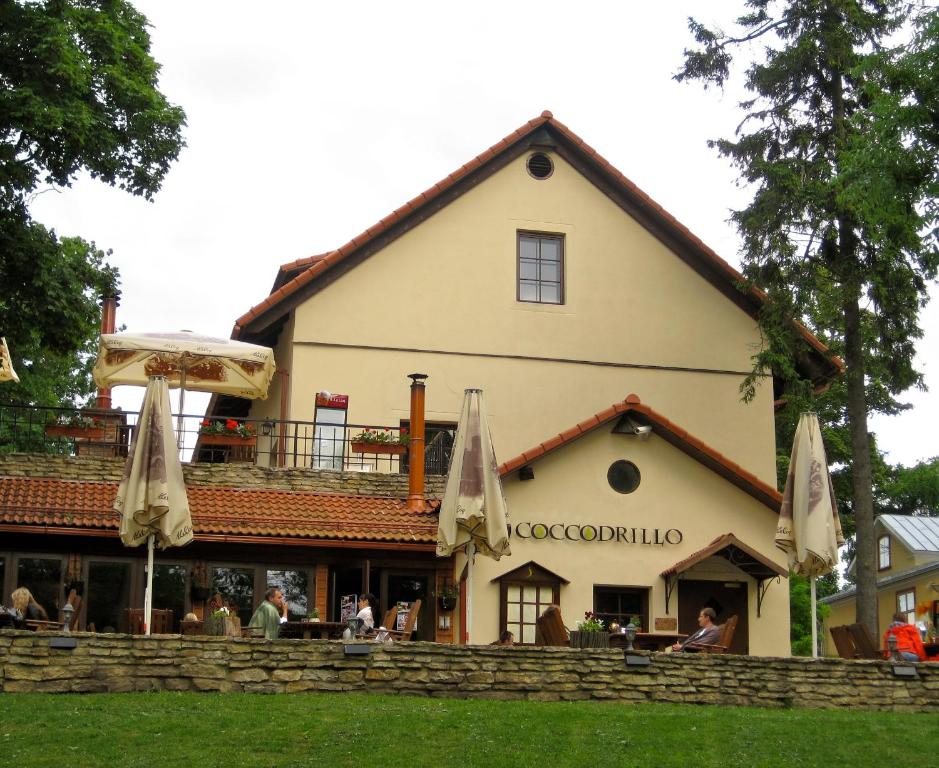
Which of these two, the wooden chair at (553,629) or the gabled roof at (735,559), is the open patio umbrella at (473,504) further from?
the gabled roof at (735,559)

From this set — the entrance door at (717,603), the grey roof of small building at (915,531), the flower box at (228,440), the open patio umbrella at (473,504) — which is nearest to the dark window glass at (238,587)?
the flower box at (228,440)

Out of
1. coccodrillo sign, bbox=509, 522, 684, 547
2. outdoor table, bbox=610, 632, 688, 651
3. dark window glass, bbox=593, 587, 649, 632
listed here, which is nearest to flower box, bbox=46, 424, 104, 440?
coccodrillo sign, bbox=509, 522, 684, 547

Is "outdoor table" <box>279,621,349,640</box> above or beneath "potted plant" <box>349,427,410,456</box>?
beneath

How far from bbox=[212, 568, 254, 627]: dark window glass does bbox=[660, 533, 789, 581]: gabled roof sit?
6.54 m

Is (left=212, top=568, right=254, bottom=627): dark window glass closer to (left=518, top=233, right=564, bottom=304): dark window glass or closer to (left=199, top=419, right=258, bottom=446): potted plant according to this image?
(left=199, top=419, right=258, bottom=446): potted plant

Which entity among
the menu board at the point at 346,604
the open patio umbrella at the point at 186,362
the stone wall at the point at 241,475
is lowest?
the menu board at the point at 346,604

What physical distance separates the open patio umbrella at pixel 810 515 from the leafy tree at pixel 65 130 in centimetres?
1251

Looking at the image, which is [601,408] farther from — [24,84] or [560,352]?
[24,84]

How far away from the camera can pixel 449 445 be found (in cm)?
2516

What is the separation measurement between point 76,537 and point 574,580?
25.0 feet

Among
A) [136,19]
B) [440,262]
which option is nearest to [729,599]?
[440,262]

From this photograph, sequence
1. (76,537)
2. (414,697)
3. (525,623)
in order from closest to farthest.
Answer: (414,697)
(76,537)
(525,623)

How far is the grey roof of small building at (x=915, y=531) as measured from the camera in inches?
1773

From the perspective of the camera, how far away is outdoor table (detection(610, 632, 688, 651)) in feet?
62.6
